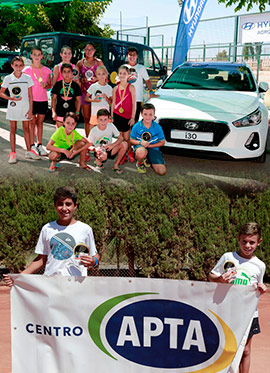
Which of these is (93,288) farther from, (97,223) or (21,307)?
(97,223)

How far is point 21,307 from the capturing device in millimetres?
3223

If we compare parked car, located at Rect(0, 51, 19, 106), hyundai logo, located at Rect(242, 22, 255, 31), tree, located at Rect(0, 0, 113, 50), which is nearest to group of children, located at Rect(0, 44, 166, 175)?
parked car, located at Rect(0, 51, 19, 106)

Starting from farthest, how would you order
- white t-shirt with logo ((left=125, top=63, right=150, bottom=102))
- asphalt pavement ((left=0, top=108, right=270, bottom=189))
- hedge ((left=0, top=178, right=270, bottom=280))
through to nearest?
white t-shirt with logo ((left=125, top=63, right=150, bottom=102))
asphalt pavement ((left=0, top=108, right=270, bottom=189))
hedge ((left=0, top=178, right=270, bottom=280))

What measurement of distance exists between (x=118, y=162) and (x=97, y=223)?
3.43 ft

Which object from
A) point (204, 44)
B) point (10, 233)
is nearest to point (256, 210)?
point (10, 233)

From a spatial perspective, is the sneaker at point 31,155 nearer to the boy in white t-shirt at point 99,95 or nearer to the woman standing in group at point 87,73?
the boy in white t-shirt at point 99,95

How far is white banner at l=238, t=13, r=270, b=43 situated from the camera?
17.8m

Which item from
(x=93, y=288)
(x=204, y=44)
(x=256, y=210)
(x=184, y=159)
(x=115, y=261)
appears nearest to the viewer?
(x=93, y=288)

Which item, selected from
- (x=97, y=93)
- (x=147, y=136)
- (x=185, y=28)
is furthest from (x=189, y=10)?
(x=147, y=136)

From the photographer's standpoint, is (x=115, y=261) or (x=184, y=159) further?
(x=184, y=159)

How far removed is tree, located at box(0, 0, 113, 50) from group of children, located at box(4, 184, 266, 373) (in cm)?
1909

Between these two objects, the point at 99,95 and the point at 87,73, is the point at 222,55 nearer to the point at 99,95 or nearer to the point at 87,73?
the point at 87,73

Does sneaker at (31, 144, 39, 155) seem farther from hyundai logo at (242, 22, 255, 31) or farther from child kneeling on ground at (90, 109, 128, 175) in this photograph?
hyundai logo at (242, 22, 255, 31)

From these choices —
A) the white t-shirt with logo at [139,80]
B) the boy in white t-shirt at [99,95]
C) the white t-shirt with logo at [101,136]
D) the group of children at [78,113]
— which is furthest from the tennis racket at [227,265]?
the white t-shirt with logo at [139,80]
